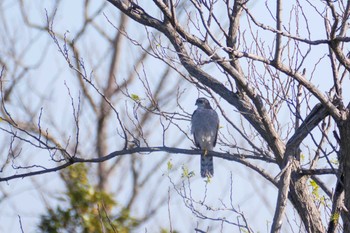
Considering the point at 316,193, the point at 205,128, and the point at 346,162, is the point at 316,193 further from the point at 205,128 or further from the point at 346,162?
the point at 205,128

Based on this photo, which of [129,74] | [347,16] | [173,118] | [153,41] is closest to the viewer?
[347,16]

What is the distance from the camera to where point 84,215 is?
721 centimetres

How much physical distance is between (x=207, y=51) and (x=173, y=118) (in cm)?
107

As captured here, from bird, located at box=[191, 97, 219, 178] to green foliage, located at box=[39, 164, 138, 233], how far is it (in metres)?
2.58

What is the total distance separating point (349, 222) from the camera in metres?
6.31

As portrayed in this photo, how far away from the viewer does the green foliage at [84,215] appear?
7.08 metres

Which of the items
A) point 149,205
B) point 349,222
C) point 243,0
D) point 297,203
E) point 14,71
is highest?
point 14,71

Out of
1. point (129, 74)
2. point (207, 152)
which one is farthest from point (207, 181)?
point (129, 74)

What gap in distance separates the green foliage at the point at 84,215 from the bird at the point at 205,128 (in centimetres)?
258

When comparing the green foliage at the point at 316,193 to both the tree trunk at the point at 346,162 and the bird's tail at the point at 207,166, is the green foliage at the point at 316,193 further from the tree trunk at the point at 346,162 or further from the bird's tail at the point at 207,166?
the bird's tail at the point at 207,166

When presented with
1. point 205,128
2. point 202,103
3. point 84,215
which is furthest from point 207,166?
point 84,215

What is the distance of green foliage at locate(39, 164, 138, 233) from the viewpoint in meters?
7.08

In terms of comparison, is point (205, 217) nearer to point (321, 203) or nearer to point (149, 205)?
point (321, 203)

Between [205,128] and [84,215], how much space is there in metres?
3.21
